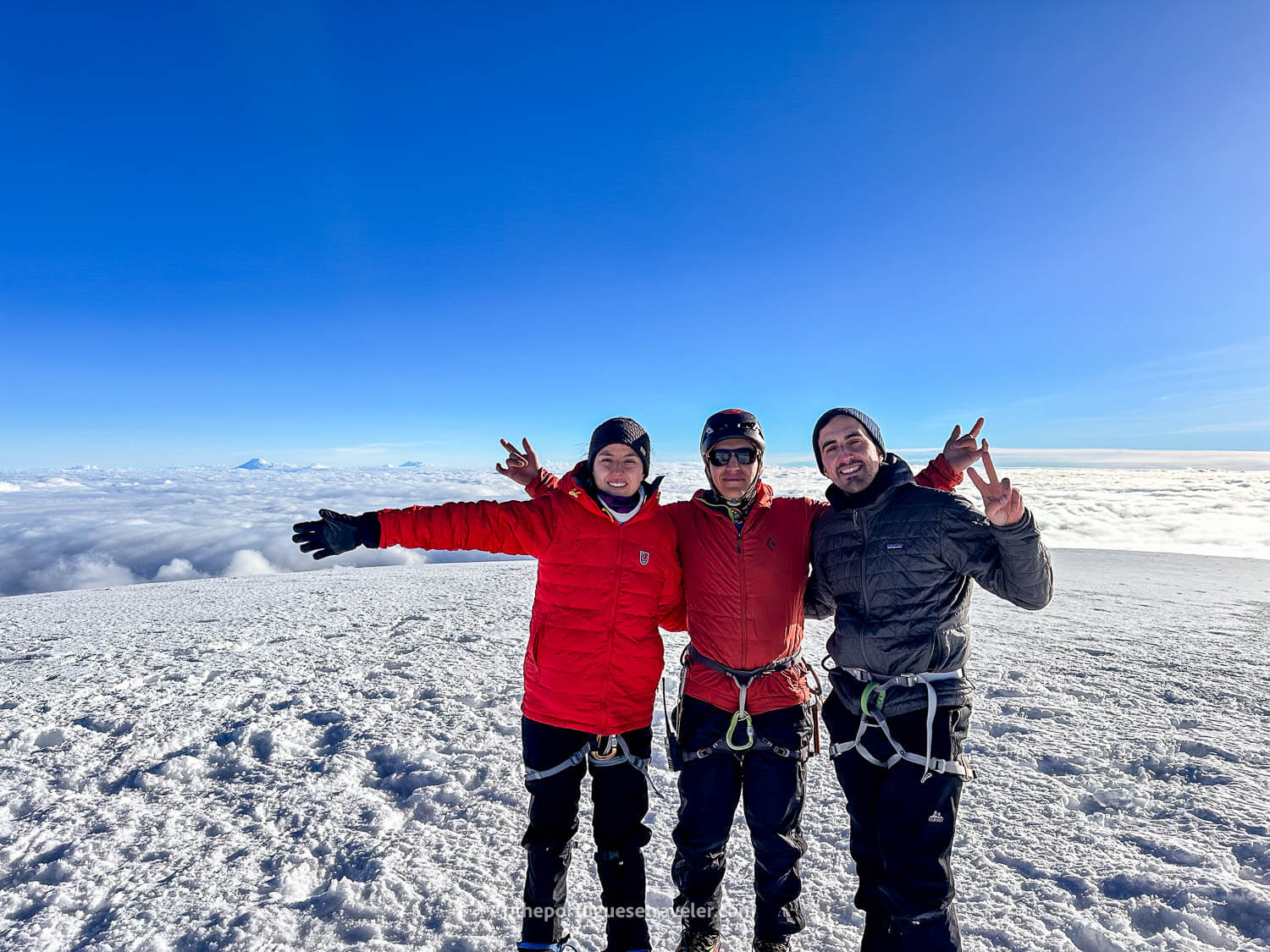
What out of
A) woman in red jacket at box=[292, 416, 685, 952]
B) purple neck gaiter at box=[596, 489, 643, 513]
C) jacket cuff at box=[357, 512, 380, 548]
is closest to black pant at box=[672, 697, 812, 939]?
woman in red jacket at box=[292, 416, 685, 952]

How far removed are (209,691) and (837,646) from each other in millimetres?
6103

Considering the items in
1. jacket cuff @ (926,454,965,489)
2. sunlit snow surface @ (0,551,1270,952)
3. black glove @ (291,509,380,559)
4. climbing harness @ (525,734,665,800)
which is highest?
jacket cuff @ (926,454,965,489)

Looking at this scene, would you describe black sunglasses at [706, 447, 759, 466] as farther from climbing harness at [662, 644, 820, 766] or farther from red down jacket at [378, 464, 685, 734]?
climbing harness at [662, 644, 820, 766]

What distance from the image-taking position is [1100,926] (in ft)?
8.48

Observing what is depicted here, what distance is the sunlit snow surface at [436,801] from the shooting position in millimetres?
2680

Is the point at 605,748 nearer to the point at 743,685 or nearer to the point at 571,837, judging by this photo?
the point at 571,837

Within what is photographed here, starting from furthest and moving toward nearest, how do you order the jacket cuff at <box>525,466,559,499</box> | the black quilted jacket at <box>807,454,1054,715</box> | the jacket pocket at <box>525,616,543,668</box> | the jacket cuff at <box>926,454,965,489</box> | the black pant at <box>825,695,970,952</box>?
the jacket cuff at <box>525,466,559,499</box> < the jacket cuff at <box>926,454,965,489</box> < the jacket pocket at <box>525,616,543,668</box> < the black quilted jacket at <box>807,454,1054,715</box> < the black pant at <box>825,695,970,952</box>

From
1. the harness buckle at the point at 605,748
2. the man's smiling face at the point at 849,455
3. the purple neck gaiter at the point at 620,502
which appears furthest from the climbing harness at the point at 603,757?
the man's smiling face at the point at 849,455

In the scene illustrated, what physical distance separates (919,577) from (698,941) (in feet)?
6.21

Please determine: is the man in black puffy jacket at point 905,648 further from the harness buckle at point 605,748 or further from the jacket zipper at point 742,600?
the harness buckle at point 605,748

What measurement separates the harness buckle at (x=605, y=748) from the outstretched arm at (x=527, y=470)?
4.39 feet

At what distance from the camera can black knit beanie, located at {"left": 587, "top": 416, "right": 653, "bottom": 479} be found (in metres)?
2.78

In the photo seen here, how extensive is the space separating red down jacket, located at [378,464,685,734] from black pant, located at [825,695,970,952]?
1.05 metres

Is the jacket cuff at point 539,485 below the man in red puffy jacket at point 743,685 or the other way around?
the other way around
